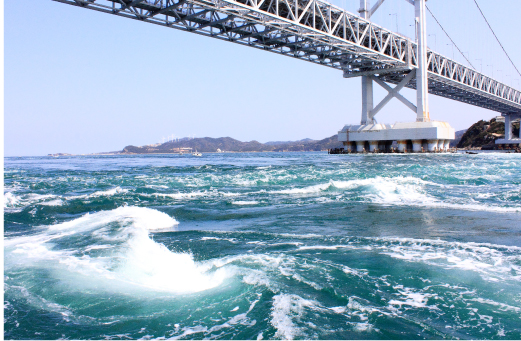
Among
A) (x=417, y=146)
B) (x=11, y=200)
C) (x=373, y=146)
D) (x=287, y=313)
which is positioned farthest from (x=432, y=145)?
(x=287, y=313)

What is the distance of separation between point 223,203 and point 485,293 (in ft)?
22.9

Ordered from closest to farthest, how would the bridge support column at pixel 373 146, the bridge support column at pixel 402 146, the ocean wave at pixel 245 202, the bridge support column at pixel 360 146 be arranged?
the ocean wave at pixel 245 202
the bridge support column at pixel 402 146
the bridge support column at pixel 373 146
the bridge support column at pixel 360 146

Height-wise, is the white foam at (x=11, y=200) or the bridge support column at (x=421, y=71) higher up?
the bridge support column at (x=421, y=71)

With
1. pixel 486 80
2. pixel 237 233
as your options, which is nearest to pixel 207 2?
pixel 237 233

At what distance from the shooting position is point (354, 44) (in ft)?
99.6

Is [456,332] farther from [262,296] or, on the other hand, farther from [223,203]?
[223,203]

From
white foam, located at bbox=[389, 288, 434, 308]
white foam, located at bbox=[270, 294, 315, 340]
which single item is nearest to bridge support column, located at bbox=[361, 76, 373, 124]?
white foam, located at bbox=[389, 288, 434, 308]

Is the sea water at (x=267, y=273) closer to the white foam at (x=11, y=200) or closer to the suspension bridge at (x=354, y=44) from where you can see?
the white foam at (x=11, y=200)

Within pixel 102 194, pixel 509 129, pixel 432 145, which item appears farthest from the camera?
pixel 509 129

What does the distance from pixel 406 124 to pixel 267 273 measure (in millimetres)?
42292

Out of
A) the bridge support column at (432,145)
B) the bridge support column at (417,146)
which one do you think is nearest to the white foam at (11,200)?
the bridge support column at (417,146)

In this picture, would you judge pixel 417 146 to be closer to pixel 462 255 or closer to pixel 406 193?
pixel 406 193

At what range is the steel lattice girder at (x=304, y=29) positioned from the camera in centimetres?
2039

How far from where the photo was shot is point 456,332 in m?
2.80
